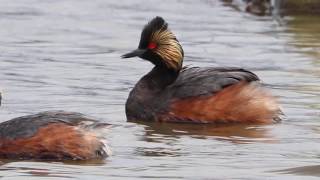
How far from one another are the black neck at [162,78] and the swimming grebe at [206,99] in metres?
0.01

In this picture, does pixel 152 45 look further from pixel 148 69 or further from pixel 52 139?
pixel 148 69

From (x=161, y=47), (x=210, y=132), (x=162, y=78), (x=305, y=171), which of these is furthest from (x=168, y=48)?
(x=305, y=171)

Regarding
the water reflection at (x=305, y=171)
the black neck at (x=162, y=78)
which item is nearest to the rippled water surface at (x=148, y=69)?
the water reflection at (x=305, y=171)

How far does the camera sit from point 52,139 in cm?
1218

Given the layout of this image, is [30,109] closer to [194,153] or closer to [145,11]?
[194,153]

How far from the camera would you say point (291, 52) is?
2103 centimetres

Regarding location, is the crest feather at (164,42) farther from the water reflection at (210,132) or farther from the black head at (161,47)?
the water reflection at (210,132)

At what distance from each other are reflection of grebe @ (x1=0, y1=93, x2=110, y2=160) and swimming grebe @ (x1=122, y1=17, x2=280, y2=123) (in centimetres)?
268

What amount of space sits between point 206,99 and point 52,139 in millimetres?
3091

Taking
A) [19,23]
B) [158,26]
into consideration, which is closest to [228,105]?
[158,26]

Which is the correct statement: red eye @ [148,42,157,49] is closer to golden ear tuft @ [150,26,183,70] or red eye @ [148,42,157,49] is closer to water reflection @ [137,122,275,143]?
golden ear tuft @ [150,26,183,70]

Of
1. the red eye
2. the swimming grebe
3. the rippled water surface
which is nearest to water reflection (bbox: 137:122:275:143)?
the rippled water surface

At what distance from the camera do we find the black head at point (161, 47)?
1539 centimetres

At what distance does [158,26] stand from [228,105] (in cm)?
133
